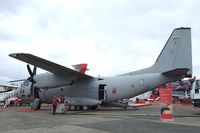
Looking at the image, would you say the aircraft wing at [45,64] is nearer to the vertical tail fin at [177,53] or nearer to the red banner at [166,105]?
the vertical tail fin at [177,53]

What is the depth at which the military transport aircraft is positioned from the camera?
2462 centimetres

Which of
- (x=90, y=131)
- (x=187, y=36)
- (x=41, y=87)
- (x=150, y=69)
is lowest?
(x=90, y=131)

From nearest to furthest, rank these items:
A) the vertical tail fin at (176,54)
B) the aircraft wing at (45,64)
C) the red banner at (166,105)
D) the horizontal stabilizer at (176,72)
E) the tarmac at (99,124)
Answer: the tarmac at (99,124) → the red banner at (166,105) → the horizontal stabilizer at (176,72) → the aircraft wing at (45,64) → the vertical tail fin at (176,54)

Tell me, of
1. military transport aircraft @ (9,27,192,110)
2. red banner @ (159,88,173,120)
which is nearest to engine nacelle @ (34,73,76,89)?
military transport aircraft @ (9,27,192,110)

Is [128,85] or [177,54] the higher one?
[177,54]

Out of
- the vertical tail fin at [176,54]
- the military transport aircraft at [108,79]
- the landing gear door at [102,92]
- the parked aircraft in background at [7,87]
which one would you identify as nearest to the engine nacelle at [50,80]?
the military transport aircraft at [108,79]

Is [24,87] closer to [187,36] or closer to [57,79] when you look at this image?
[57,79]

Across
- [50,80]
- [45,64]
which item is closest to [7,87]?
[50,80]

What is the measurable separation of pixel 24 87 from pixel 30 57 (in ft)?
25.9

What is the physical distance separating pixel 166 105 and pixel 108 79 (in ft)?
35.1

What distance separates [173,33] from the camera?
998 inches

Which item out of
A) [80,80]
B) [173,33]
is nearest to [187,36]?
[173,33]

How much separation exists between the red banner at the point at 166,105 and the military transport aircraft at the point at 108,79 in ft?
19.0

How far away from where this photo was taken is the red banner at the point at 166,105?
1661cm
